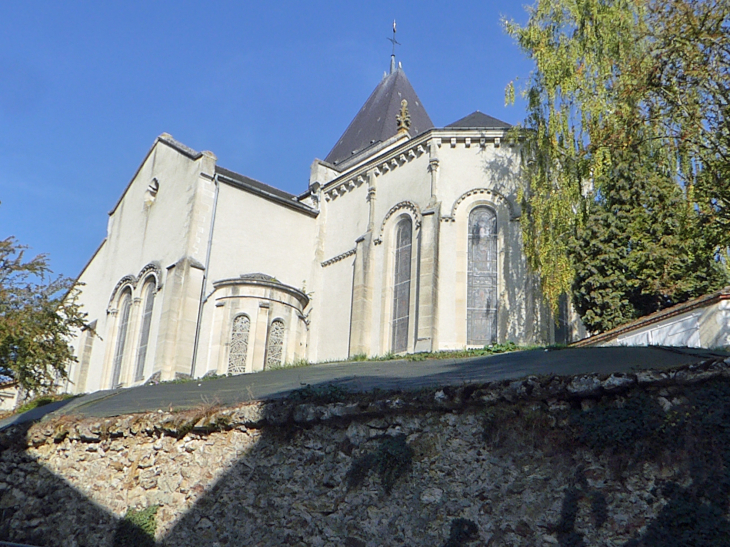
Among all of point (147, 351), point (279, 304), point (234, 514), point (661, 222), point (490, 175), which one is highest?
point (490, 175)

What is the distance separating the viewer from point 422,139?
21000 millimetres

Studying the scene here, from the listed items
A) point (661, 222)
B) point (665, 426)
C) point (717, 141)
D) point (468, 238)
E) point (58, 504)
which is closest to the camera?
point (665, 426)

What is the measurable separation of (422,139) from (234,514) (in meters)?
14.0

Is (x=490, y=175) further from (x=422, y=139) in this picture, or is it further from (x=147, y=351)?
(x=147, y=351)

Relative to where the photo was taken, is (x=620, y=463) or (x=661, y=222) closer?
(x=620, y=463)

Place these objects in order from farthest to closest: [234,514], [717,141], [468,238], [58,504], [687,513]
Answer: [468,238] → [717,141] → [58,504] → [234,514] → [687,513]

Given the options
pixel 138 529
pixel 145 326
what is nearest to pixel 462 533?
pixel 138 529

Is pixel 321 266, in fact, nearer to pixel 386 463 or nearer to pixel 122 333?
pixel 122 333

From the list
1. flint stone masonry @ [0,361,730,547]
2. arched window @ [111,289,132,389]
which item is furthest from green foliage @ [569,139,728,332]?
arched window @ [111,289,132,389]

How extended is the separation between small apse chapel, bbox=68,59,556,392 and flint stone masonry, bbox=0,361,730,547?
8908 millimetres

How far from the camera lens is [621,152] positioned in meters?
18.5

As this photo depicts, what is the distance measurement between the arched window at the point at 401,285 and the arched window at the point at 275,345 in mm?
3066

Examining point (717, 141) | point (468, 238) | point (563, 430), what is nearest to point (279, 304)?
point (468, 238)

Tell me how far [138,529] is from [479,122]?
1600 centimetres
